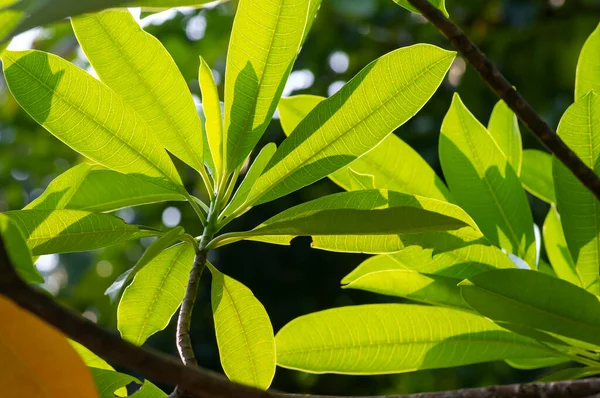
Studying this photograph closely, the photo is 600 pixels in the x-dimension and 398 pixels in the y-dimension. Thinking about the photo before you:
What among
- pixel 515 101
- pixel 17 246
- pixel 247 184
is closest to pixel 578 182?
pixel 515 101

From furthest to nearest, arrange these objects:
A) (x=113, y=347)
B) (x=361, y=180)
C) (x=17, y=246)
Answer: (x=361, y=180), (x=17, y=246), (x=113, y=347)

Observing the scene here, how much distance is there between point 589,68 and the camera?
0.84 metres

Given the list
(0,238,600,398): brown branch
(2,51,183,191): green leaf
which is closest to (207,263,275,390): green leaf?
(2,51,183,191): green leaf

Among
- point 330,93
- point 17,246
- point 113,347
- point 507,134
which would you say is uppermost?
point 330,93

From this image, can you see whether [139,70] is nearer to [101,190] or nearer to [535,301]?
[101,190]

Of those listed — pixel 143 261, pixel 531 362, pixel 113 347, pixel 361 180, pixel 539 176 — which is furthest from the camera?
pixel 539 176

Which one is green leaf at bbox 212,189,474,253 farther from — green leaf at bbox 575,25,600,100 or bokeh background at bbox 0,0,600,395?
bokeh background at bbox 0,0,600,395

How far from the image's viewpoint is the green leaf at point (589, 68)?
2.76 feet

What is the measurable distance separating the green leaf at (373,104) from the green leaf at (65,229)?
0.71 feet

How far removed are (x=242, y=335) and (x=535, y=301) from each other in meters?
0.30

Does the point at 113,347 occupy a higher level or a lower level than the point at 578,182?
lower

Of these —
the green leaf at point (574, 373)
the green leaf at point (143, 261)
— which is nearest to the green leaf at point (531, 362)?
the green leaf at point (574, 373)

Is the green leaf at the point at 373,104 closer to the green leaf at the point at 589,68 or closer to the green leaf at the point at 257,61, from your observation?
the green leaf at the point at 257,61

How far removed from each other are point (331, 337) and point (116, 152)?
312 millimetres
